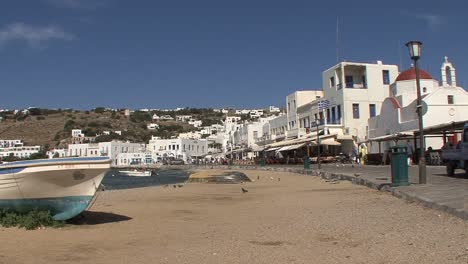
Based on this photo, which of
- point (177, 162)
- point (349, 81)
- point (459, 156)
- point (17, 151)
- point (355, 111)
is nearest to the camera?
point (459, 156)

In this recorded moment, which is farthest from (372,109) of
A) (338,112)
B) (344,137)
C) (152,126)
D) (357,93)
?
(152,126)

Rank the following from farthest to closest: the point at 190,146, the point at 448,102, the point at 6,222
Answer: the point at 190,146
the point at 448,102
the point at 6,222

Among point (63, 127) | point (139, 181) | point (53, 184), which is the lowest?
point (139, 181)

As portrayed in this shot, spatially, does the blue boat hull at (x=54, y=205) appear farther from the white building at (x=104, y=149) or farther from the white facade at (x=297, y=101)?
the white building at (x=104, y=149)

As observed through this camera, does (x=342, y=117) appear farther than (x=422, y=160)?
Yes

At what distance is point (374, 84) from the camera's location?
52.3 m

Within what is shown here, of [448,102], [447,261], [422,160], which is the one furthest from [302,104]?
[447,261]

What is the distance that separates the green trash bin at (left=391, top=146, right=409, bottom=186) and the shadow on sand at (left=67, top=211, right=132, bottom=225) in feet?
25.4

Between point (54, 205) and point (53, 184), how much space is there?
1.53 feet

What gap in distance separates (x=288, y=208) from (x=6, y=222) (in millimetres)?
6528

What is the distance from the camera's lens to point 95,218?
38.5 feet

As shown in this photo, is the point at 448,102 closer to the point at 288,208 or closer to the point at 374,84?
the point at 374,84

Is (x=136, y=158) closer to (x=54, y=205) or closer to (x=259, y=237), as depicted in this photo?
(x=54, y=205)

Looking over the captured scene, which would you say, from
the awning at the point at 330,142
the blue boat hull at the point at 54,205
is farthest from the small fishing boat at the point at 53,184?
the awning at the point at 330,142
